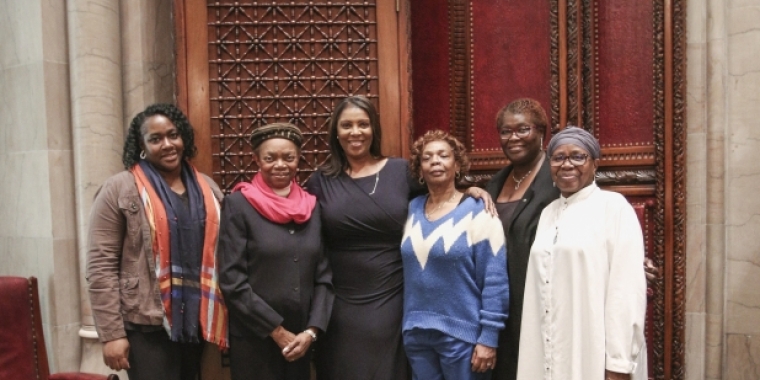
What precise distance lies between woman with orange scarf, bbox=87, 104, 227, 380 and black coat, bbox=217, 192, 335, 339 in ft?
0.31

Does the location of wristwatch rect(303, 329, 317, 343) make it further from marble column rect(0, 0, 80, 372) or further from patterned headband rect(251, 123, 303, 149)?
marble column rect(0, 0, 80, 372)

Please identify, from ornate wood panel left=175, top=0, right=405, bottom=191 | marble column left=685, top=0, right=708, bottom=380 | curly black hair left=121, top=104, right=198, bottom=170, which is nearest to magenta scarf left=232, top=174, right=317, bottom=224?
curly black hair left=121, top=104, right=198, bottom=170

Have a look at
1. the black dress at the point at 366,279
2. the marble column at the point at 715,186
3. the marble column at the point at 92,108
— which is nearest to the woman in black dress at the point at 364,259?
the black dress at the point at 366,279

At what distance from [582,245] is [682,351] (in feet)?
4.64

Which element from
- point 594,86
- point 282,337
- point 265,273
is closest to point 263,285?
point 265,273

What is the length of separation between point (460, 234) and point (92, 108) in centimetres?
181

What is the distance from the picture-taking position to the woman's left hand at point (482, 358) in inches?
81.4

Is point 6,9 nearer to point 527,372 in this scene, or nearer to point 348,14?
point 348,14

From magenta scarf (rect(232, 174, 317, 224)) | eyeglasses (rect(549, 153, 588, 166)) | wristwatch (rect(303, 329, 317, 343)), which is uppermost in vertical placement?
eyeglasses (rect(549, 153, 588, 166))

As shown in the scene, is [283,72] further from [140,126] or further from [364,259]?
Answer: [364,259]

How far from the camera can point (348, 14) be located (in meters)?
2.73

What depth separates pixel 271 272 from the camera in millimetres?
2186

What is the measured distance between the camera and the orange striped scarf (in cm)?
215

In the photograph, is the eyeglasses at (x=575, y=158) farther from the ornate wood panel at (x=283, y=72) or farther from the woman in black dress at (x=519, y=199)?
the ornate wood panel at (x=283, y=72)
